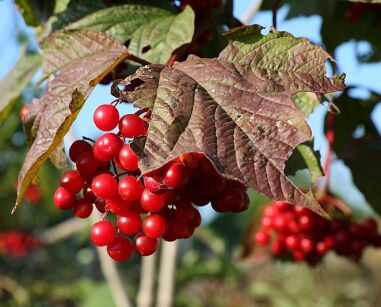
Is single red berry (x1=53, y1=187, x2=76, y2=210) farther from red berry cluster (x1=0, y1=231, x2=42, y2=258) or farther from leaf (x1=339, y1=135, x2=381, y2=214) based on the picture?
red berry cluster (x1=0, y1=231, x2=42, y2=258)

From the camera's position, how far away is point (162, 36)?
0.94 meters

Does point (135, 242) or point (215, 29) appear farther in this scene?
point (215, 29)

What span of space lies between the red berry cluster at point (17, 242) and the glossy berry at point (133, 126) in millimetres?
5378

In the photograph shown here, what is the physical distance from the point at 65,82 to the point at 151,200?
9.0 inches

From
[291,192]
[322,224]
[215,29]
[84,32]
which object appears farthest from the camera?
[322,224]

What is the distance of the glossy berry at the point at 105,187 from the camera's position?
69cm

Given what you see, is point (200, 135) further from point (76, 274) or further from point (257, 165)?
point (76, 274)

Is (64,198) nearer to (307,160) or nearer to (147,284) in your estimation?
(307,160)

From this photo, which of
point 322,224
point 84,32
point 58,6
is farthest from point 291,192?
point 322,224

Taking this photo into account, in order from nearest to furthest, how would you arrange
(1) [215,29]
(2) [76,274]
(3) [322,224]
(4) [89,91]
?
(4) [89,91] < (1) [215,29] < (3) [322,224] < (2) [76,274]

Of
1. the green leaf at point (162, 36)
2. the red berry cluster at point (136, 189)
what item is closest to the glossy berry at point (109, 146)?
the red berry cluster at point (136, 189)

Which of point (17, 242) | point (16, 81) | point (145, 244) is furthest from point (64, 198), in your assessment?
point (17, 242)

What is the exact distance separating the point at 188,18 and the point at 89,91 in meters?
0.29

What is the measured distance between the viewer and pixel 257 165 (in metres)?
0.60
